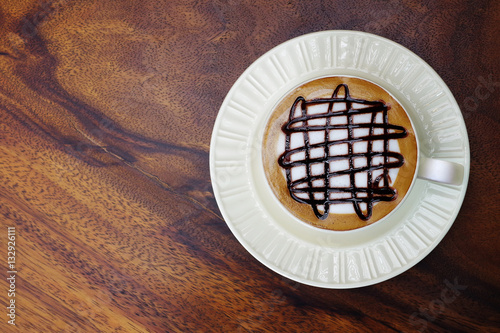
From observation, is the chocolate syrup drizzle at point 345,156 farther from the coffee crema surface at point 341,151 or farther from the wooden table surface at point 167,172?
the wooden table surface at point 167,172

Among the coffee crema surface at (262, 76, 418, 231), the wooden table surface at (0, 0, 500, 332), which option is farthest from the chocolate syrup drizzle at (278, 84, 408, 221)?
the wooden table surface at (0, 0, 500, 332)

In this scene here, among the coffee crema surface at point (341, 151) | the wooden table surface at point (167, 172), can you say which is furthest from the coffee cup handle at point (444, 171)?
the wooden table surface at point (167, 172)

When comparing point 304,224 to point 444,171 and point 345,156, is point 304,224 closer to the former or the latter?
point 345,156

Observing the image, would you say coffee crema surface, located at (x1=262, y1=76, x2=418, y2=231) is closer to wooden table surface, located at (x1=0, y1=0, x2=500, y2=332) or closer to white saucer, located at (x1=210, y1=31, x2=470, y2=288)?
white saucer, located at (x1=210, y1=31, x2=470, y2=288)

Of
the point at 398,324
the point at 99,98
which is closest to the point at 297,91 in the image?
the point at 99,98

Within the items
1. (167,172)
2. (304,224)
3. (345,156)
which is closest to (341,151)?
(345,156)

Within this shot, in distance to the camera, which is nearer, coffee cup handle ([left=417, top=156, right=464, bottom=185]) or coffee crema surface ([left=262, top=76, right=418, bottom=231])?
coffee cup handle ([left=417, top=156, right=464, bottom=185])

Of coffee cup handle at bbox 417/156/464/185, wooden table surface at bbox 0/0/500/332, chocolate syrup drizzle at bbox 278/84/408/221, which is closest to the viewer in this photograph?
coffee cup handle at bbox 417/156/464/185
